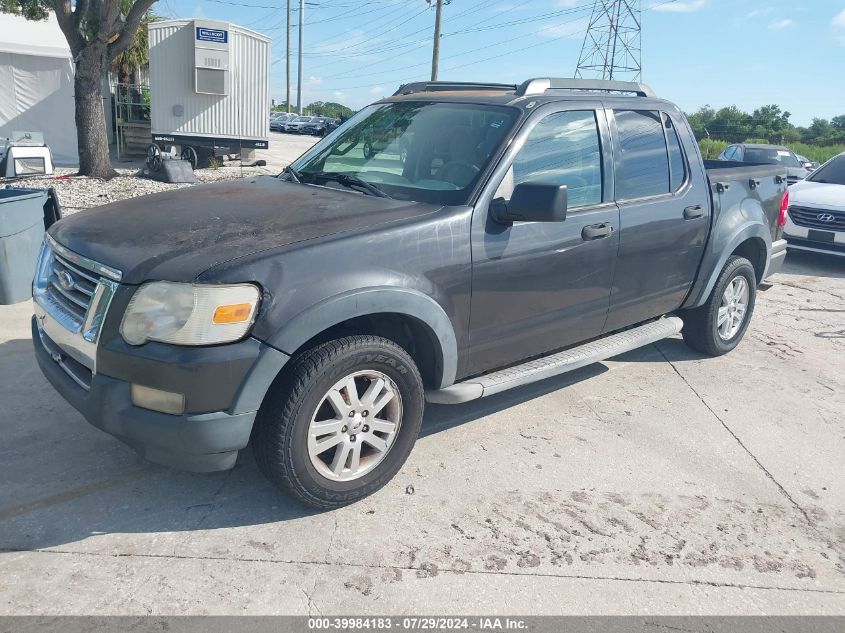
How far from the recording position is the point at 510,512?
3.43 meters

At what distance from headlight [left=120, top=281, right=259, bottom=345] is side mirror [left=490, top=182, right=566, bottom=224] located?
136cm

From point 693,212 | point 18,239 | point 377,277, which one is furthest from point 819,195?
point 18,239

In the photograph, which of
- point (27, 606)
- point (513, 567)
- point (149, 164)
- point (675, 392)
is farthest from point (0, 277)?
point (149, 164)

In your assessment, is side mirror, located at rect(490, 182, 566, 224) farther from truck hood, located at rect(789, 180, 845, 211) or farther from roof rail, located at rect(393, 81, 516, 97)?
truck hood, located at rect(789, 180, 845, 211)

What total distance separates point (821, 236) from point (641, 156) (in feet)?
21.1

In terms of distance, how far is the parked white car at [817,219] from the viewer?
31.5 ft

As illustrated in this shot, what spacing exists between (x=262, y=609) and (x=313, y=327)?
3.60 ft

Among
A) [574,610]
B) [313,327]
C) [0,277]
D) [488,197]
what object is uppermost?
[488,197]

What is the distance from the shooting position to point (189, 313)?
2805 millimetres

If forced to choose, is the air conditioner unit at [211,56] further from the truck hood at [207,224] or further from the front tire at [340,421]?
the front tire at [340,421]

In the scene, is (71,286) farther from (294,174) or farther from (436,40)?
(436,40)

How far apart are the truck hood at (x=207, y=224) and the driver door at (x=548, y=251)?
438 millimetres

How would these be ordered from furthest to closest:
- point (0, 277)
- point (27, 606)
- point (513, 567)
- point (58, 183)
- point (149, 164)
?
point (149, 164)
point (58, 183)
point (0, 277)
point (513, 567)
point (27, 606)

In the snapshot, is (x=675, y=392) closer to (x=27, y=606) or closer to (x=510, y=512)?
(x=510, y=512)
